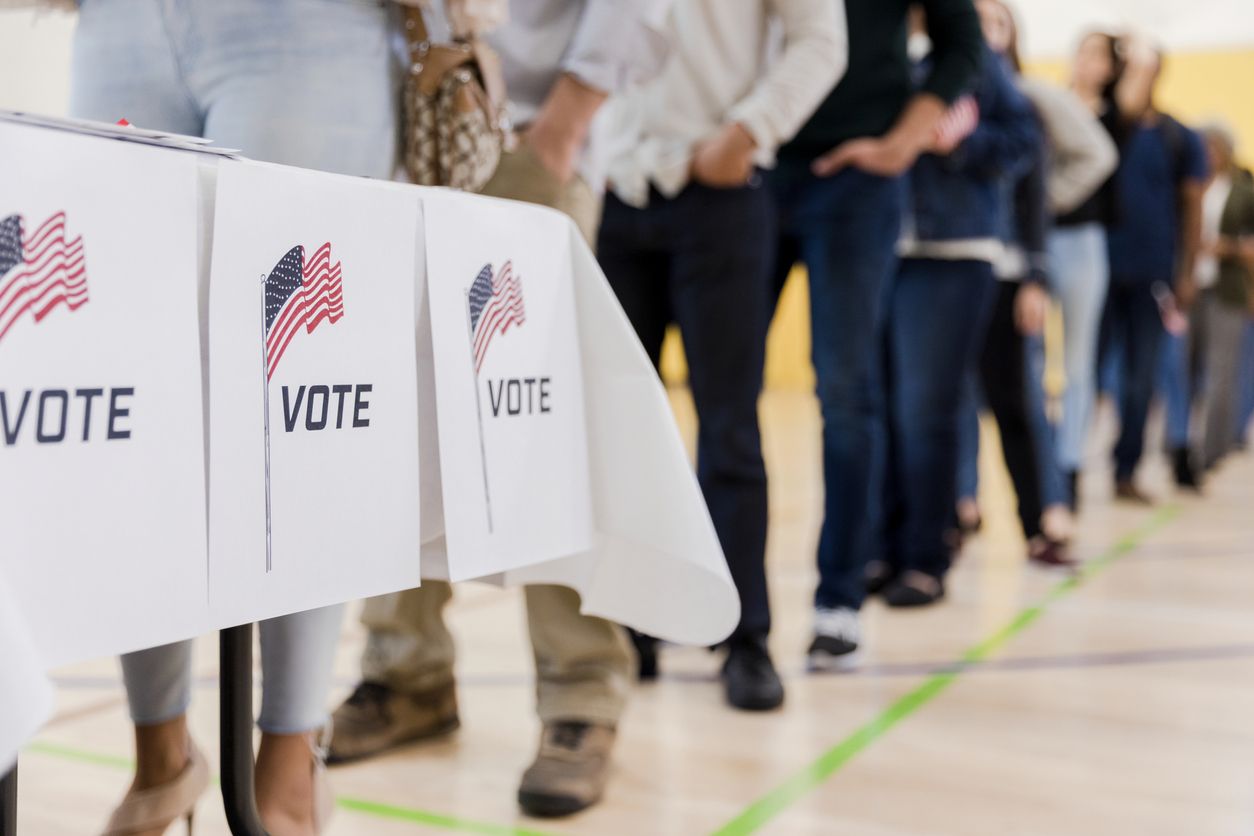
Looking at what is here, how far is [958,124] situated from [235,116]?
70.9 inches

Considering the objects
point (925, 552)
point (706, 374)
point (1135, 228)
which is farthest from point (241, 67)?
point (1135, 228)

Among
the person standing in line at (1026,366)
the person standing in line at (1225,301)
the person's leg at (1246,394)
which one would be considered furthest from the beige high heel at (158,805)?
the person's leg at (1246,394)

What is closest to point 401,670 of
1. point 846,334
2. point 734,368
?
Result: point 734,368

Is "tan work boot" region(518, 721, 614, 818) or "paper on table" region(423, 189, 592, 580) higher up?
"paper on table" region(423, 189, 592, 580)

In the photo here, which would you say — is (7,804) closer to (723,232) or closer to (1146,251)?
(723,232)

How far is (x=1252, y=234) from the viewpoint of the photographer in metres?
5.10

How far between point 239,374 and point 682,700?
1264mm

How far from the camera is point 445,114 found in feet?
3.61

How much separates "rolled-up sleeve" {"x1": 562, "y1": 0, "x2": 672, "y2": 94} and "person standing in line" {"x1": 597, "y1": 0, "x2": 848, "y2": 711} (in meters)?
0.34

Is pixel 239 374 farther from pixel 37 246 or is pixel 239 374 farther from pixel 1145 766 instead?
pixel 1145 766

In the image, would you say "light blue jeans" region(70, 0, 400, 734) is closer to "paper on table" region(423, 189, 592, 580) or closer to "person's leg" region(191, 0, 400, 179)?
"person's leg" region(191, 0, 400, 179)

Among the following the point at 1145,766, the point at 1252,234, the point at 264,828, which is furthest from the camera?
the point at 1252,234

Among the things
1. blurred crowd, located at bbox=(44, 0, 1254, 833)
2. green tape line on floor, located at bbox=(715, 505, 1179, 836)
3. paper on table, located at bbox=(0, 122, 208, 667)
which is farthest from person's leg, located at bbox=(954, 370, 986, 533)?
paper on table, located at bbox=(0, 122, 208, 667)

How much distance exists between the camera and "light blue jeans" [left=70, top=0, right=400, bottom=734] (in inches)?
39.4
